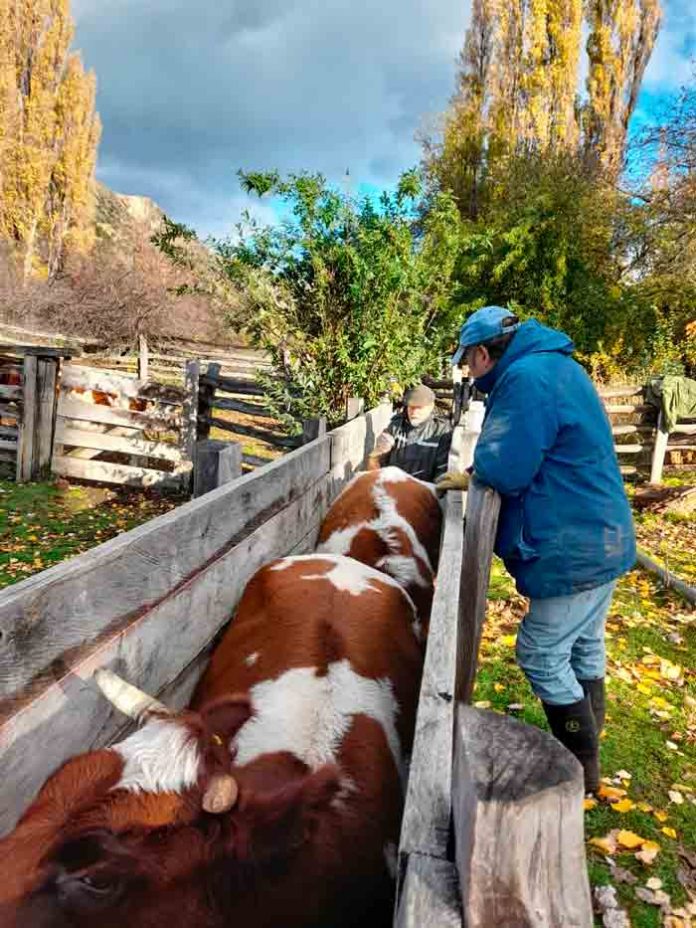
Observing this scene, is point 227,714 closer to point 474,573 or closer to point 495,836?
point 495,836

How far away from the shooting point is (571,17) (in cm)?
2480

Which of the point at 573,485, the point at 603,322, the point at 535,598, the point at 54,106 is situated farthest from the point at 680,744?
the point at 54,106

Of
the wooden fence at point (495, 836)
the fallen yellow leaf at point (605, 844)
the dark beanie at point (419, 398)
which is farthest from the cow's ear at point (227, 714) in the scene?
the dark beanie at point (419, 398)

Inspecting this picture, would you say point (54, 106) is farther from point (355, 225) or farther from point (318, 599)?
point (318, 599)

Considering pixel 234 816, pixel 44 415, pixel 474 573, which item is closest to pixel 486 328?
pixel 474 573

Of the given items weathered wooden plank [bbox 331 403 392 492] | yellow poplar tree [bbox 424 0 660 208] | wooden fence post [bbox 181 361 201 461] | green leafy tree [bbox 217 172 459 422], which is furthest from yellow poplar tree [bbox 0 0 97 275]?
weathered wooden plank [bbox 331 403 392 492]

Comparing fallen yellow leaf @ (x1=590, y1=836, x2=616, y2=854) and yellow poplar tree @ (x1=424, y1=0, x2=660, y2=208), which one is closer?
fallen yellow leaf @ (x1=590, y1=836, x2=616, y2=854)

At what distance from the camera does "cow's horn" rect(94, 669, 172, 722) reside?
55.4 inches

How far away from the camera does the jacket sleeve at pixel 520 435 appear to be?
2.45 meters

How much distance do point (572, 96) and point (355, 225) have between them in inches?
966

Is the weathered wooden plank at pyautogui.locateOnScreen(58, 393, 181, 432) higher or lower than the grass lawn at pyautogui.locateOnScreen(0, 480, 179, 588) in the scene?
higher

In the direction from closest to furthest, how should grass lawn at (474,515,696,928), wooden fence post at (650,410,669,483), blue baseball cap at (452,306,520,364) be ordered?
grass lawn at (474,515,696,928) < blue baseball cap at (452,306,520,364) < wooden fence post at (650,410,669,483)

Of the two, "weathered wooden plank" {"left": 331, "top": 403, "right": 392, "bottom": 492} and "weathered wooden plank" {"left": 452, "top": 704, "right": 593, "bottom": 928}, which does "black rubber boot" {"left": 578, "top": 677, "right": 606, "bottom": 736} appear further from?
"weathered wooden plank" {"left": 452, "top": 704, "right": 593, "bottom": 928}

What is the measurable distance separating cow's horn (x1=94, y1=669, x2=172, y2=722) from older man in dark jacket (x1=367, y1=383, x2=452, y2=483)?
158 inches
